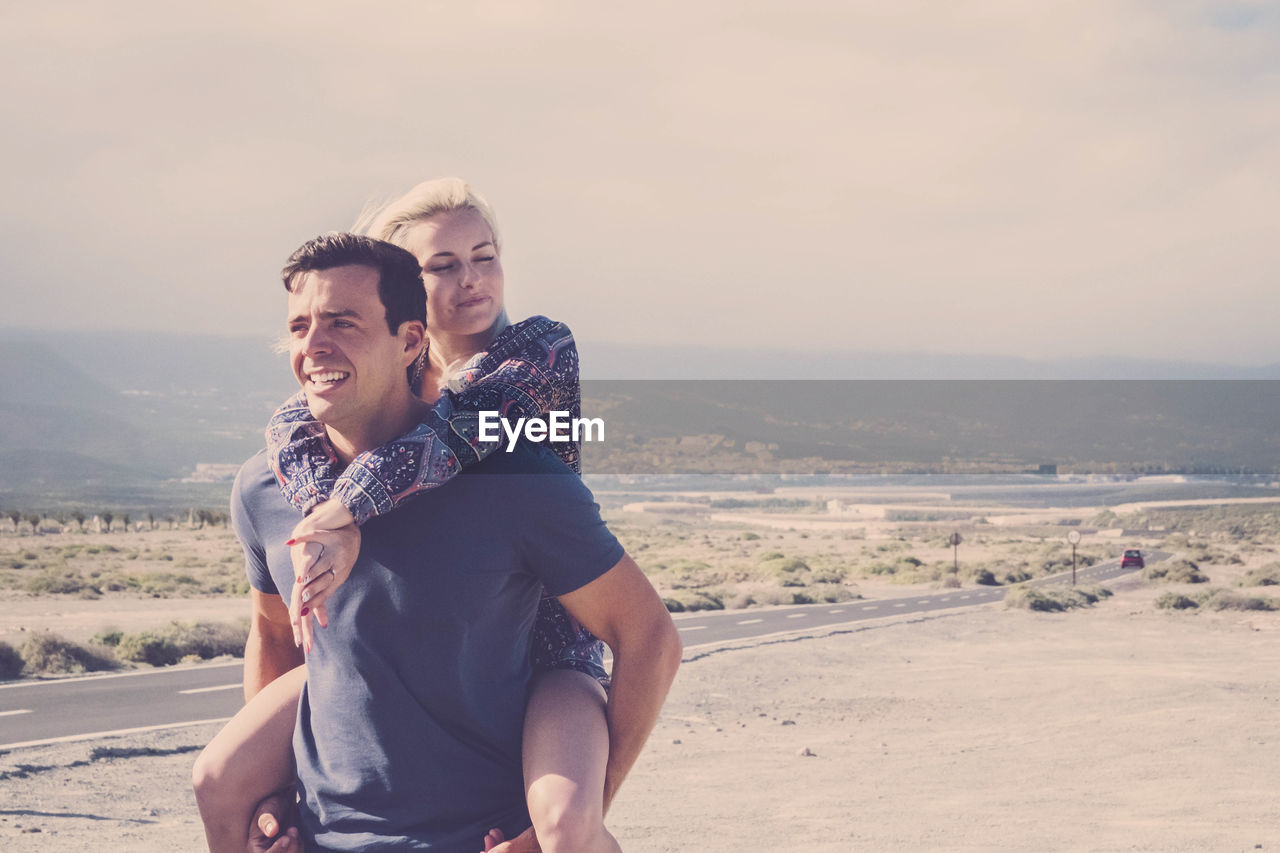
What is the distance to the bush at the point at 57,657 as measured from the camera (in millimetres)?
19125

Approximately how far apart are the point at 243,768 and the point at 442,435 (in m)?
0.70

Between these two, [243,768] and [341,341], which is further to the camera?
[243,768]

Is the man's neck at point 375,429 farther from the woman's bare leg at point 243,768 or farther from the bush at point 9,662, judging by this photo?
the bush at point 9,662

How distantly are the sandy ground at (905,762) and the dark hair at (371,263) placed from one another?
8272 millimetres

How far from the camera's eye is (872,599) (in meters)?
42.4

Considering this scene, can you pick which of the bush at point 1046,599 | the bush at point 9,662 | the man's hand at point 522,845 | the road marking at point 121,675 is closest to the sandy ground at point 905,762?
the road marking at point 121,675

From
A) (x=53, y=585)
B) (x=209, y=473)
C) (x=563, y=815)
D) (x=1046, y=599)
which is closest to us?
(x=563, y=815)

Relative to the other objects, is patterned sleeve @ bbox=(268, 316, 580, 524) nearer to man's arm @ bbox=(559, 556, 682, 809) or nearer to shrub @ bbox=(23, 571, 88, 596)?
man's arm @ bbox=(559, 556, 682, 809)

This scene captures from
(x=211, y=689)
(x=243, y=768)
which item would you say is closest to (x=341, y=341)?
(x=243, y=768)

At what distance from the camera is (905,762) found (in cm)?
1494

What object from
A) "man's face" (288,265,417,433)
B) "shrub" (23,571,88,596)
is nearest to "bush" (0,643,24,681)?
"man's face" (288,265,417,433)

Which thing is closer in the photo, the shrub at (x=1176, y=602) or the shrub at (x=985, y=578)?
the shrub at (x=1176, y=602)

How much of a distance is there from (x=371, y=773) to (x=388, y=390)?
Answer: 25.7 inches

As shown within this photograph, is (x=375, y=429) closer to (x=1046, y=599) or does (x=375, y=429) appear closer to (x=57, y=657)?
(x=57, y=657)
